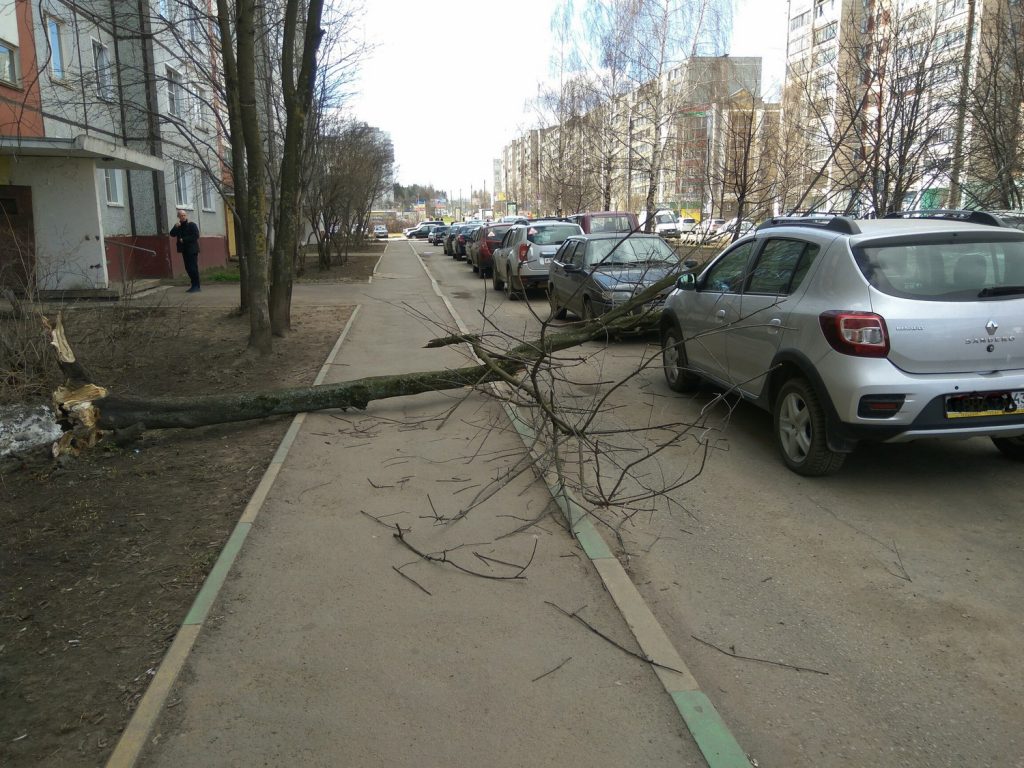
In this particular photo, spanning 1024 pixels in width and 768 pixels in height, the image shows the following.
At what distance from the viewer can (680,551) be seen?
4.57m

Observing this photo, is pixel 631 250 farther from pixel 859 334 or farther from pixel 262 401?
pixel 859 334

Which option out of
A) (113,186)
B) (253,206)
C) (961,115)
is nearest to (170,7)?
(113,186)

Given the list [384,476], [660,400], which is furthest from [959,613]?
[660,400]

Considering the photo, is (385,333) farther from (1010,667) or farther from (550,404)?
(1010,667)

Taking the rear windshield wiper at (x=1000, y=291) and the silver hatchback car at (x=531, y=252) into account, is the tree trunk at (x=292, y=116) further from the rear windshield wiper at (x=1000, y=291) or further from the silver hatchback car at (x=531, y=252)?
Answer: the rear windshield wiper at (x=1000, y=291)

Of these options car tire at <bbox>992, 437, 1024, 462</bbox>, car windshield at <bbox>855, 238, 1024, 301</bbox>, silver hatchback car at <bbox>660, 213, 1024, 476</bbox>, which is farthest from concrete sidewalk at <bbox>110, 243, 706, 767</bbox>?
car tire at <bbox>992, 437, 1024, 462</bbox>

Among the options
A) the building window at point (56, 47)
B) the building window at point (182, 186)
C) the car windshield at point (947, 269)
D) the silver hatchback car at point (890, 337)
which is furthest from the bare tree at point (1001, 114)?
the building window at point (182, 186)

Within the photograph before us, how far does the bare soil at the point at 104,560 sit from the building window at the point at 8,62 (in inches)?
425

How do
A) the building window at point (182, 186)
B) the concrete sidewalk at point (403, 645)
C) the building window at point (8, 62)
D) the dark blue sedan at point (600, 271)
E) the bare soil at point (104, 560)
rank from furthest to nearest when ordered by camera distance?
the building window at point (182, 186) → the building window at point (8, 62) → the dark blue sedan at point (600, 271) → the bare soil at point (104, 560) → the concrete sidewalk at point (403, 645)

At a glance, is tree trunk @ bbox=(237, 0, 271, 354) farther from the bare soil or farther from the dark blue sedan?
the dark blue sedan

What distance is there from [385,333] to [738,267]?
6817 mm

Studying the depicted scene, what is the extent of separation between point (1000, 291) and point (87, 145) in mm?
15502

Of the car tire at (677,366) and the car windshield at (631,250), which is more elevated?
the car windshield at (631,250)

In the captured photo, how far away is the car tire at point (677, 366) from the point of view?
8.04 meters
